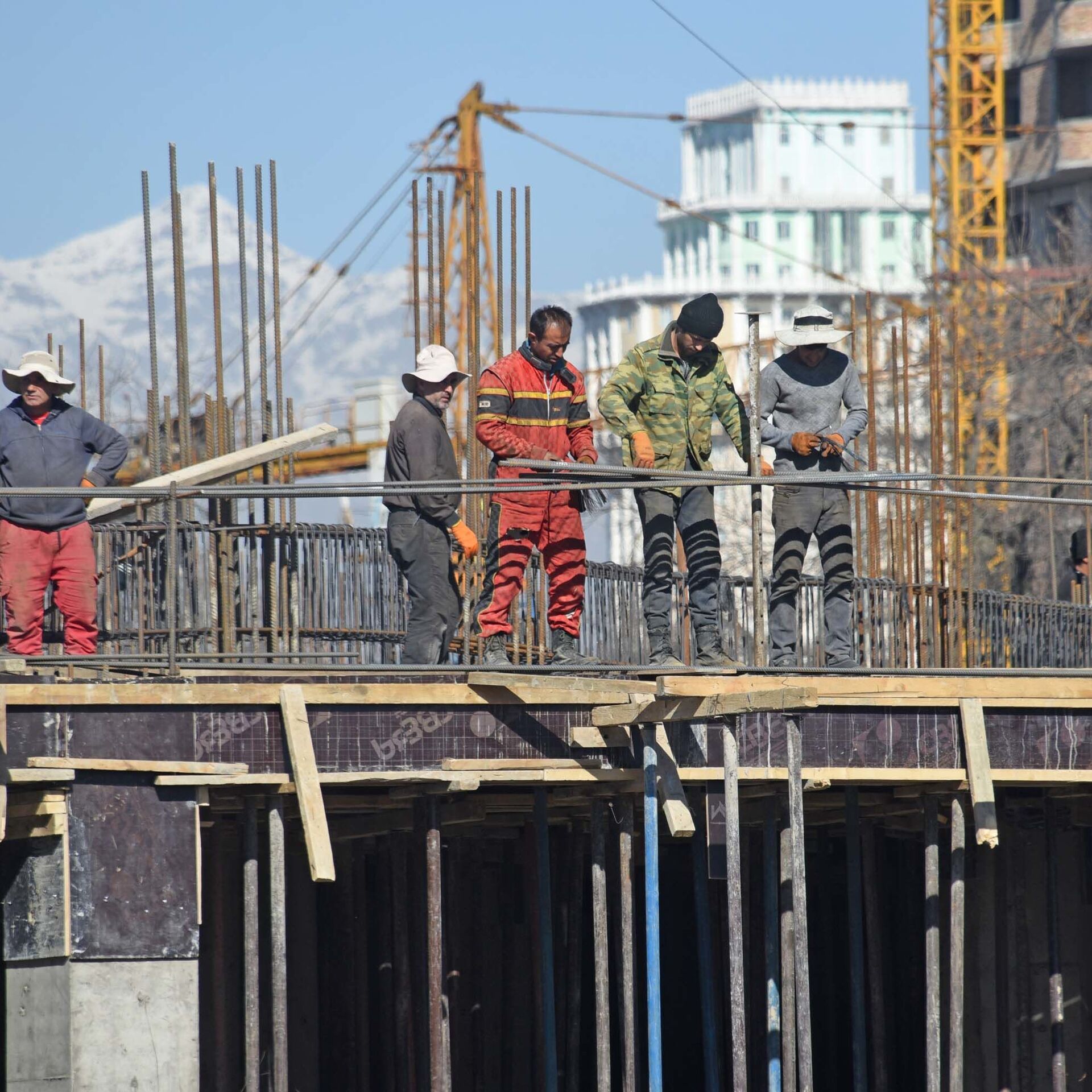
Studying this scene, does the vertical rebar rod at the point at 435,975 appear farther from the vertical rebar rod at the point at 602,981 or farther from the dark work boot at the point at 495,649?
the dark work boot at the point at 495,649

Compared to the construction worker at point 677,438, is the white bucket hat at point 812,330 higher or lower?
higher

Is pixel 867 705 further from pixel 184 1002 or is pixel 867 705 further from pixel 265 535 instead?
pixel 265 535

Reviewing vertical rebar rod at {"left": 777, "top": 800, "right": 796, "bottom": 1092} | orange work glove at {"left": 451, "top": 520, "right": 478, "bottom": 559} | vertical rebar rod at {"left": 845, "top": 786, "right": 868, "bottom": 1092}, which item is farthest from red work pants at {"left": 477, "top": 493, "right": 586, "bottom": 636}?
vertical rebar rod at {"left": 845, "top": 786, "right": 868, "bottom": 1092}

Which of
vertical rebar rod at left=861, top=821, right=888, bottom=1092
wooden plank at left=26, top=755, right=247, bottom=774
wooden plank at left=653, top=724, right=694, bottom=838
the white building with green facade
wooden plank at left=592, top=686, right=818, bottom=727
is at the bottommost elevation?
vertical rebar rod at left=861, top=821, right=888, bottom=1092

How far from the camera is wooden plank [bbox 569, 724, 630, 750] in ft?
39.2

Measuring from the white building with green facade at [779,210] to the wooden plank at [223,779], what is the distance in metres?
120

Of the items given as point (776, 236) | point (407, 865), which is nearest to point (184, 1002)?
point (407, 865)

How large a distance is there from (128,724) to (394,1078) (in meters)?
4.82

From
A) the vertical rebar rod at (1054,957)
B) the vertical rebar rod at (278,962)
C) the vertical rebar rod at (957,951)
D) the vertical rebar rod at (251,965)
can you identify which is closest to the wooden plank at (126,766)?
the vertical rebar rod at (278,962)

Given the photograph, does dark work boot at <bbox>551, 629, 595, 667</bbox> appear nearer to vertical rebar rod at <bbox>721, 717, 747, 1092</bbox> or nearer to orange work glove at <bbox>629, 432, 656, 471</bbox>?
orange work glove at <bbox>629, 432, 656, 471</bbox>

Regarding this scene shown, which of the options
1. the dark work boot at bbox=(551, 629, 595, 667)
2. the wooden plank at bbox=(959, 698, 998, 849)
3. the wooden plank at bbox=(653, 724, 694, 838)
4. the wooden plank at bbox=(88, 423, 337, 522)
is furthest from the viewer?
the wooden plank at bbox=(88, 423, 337, 522)

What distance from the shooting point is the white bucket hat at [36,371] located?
13008 millimetres

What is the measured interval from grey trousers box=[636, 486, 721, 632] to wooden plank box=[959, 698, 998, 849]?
55.7 inches

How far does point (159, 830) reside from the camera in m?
11.1
